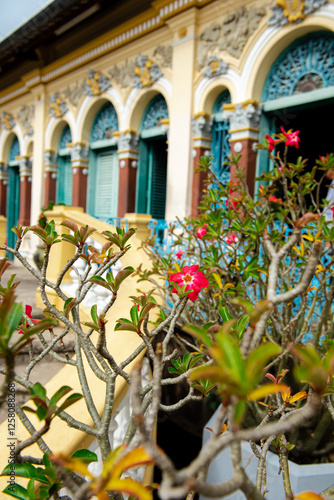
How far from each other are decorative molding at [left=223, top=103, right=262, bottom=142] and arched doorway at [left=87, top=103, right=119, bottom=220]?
2967 mm

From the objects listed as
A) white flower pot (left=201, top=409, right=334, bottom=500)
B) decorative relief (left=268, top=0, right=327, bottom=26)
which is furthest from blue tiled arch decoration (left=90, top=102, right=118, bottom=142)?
white flower pot (left=201, top=409, right=334, bottom=500)

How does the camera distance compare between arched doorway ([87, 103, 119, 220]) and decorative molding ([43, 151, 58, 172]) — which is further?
decorative molding ([43, 151, 58, 172])

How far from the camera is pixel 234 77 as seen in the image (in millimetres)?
5160

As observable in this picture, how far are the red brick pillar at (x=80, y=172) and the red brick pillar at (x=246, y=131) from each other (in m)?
3.92

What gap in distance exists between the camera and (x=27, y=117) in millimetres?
9867

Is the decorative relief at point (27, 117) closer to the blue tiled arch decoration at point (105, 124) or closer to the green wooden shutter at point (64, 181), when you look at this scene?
the green wooden shutter at point (64, 181)

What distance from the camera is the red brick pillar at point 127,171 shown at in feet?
23.0

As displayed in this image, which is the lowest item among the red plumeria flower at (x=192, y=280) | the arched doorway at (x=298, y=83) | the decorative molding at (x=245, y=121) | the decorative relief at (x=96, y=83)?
the red plumeria flower at (x=192, y=280)

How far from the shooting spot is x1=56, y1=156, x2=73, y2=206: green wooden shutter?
353 inches

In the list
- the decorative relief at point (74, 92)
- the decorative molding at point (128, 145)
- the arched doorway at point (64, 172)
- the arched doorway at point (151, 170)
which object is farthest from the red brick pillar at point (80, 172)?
the arched doorway at point (151, 170)

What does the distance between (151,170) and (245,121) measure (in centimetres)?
258

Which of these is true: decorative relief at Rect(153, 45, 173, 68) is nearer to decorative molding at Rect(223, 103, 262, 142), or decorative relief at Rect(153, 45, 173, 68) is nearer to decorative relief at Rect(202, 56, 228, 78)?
decorative relief at Rect(202, 56, 228, 78)

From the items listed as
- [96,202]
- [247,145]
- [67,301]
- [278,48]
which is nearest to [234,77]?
[278,48]

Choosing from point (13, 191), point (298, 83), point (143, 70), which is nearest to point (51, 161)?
point (13, 191)
